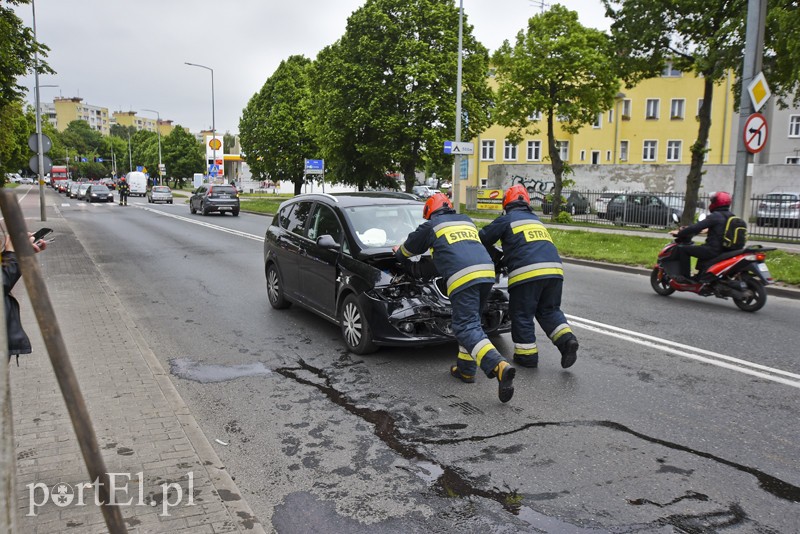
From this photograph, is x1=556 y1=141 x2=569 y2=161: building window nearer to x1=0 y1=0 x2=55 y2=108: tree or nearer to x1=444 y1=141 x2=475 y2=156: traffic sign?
x1=444 y1=141 x2=475 y2=156: traffic sign

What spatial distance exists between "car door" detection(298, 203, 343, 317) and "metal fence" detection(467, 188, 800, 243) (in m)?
15.5

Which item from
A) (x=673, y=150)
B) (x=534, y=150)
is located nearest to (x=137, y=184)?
(x=534, y=150)

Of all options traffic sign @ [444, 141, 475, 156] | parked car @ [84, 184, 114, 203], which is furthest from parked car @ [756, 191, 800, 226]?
parked car @ [84, 184, 114, 203]

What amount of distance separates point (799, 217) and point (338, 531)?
65.0 ft

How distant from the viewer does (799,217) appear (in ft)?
61.6

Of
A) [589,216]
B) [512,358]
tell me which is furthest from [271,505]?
[589,216]

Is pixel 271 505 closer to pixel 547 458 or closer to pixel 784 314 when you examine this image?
pixel 547 458

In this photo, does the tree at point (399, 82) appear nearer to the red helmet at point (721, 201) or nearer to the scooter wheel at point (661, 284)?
the scooter wheel at point (661, 284)

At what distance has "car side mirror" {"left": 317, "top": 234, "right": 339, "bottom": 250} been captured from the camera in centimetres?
686

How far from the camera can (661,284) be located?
10.3 metres

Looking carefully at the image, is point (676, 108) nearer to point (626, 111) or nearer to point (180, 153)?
point (626, 111)

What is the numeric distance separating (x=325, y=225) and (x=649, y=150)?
166 ft

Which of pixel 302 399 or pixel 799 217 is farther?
pixel 799 217

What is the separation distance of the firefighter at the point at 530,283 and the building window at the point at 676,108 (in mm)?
51265
